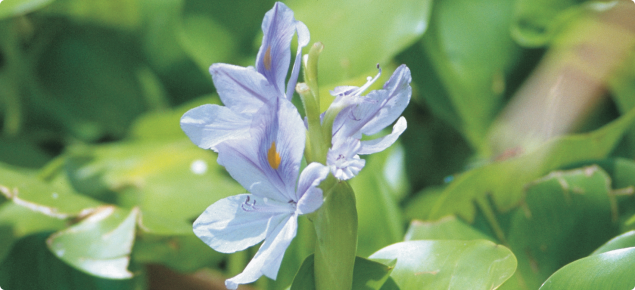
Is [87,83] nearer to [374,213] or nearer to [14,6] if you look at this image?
[14,6]

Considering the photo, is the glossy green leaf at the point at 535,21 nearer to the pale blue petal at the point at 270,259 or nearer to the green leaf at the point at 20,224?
the pale blue petal at the point at 270,259

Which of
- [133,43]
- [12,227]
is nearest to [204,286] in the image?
[12,227]

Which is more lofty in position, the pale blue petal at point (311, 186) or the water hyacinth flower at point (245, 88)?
the water hyacinth flower at point (245, 88)

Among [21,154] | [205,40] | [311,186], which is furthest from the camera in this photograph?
[21,154]

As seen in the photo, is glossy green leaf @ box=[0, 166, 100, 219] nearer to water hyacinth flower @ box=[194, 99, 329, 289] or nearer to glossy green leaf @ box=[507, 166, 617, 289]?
water hyacinth flower @ box=[194, 99, 329, 289]

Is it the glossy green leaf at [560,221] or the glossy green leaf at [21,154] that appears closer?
the glossy green leaf at [560,221]

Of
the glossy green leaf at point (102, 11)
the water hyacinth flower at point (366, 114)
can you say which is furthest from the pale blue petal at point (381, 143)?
the glossy green leaf at point (102, 11)

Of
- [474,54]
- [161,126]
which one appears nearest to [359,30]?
[474,54]

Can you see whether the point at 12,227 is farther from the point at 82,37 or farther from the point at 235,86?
the point at 82,37
